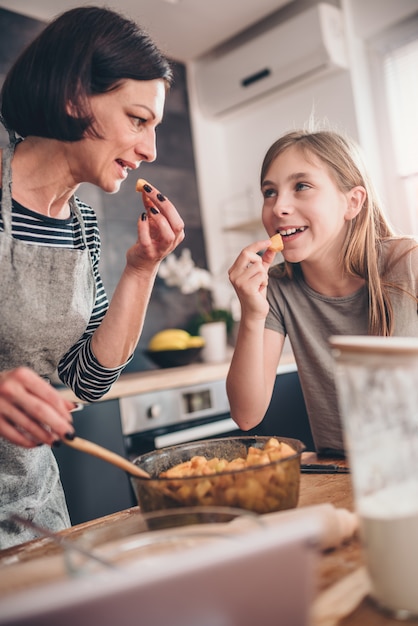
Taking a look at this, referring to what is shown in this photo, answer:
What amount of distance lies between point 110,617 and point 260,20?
3298mm

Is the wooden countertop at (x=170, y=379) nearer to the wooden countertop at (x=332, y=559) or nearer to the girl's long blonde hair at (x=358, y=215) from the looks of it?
the girl's long blonde hair at (x=358, y=215)

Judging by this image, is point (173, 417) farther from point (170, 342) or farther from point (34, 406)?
point (34, 406)

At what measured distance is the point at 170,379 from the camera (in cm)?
235

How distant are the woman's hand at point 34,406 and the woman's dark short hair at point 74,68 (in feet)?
1.94

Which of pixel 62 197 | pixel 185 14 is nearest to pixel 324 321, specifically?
pixel 62 197

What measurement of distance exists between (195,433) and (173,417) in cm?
11

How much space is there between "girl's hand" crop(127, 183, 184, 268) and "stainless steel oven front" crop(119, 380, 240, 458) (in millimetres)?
1160

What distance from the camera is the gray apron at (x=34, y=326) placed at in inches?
43.6

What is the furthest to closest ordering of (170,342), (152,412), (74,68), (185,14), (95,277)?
(185,14) < (170,342) < (152,412) < (95,277) < (74,68)

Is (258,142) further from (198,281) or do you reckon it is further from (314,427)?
(314,427)

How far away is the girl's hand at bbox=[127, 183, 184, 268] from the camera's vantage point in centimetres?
110

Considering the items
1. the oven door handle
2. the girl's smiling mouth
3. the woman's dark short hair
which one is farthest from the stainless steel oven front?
the woman's dark short hair

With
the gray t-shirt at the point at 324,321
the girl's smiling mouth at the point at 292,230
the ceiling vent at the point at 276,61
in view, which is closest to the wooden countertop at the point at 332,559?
the gray t-shirt at the point at 324,321

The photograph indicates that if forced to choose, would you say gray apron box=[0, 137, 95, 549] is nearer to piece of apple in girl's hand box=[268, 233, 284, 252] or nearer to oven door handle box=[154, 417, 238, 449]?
piece of apple in girl's hand box=[268, 233, 284, 252]
